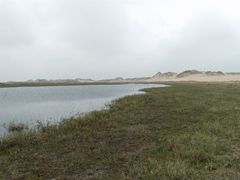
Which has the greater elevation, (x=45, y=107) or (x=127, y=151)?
(x=127, y=151)

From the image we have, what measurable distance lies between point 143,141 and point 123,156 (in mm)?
2935

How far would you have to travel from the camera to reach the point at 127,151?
13602 millimetres

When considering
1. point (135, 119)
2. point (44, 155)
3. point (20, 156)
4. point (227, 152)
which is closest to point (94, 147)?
point (44, 155)

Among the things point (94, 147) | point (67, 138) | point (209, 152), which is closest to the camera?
point (209, 152)

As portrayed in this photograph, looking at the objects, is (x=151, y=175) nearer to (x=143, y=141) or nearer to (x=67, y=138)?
(x=143, y=141)

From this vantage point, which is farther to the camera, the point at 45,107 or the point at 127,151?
the point at 45,107

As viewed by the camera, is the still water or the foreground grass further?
the still water

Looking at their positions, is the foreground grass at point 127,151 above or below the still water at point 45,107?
above

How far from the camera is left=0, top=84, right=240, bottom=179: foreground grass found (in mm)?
10441

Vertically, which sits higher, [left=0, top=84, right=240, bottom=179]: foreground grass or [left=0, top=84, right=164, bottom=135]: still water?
[left=0, top=84, right=240, bottom=179]: foreground grass

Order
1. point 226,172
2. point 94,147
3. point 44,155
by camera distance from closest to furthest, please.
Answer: point 226,172, point 44,155, point 94,147

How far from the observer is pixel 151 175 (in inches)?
389

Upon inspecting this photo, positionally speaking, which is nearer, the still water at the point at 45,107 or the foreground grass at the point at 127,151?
the foreground grass at the point at 127,151

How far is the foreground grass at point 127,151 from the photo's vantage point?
10.4 m
